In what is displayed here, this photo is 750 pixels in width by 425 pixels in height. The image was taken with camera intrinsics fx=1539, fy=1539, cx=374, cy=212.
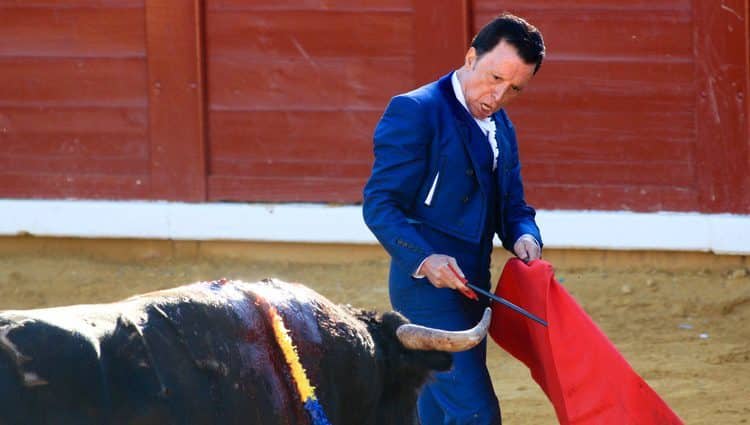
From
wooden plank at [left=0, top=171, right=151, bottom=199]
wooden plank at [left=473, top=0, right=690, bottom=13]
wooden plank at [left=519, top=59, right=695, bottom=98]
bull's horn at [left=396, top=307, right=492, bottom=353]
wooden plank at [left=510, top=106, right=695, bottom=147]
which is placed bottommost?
wooden plank at [left=0, top=171, right=151, bottom=199]

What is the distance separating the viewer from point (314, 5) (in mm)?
8008

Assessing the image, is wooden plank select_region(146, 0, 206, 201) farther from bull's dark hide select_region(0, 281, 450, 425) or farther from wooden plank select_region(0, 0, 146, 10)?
bull's dark hide select_region(0, 281, 450, 425)

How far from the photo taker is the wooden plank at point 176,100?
8.13 metres

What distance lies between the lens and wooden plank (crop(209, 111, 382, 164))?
802 cm

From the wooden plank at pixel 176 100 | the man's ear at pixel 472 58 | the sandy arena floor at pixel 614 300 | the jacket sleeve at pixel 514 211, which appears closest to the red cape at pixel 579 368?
the jacket sleeve at pixel 514 211

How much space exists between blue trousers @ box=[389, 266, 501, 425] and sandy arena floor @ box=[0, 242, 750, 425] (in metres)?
1.53

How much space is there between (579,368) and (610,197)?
377 centimetres

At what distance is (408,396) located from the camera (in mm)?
3580

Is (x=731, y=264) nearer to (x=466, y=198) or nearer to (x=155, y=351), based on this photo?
(x=466, y=198)

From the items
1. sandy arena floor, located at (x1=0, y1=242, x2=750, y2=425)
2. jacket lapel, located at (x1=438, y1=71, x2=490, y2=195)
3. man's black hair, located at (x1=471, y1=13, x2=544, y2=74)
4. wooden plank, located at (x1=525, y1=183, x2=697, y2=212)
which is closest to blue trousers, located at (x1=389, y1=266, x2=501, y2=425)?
jacket lapel, located at (x1=438, y1=71, x2=490, y2=195)

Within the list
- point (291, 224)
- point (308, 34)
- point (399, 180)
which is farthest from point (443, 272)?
point (308, 34)

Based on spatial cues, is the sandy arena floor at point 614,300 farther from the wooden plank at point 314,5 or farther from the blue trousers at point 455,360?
the blue trousers at point 455,360

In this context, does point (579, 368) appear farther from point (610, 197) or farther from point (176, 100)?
point (176, 100)

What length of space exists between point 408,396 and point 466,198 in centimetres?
75
